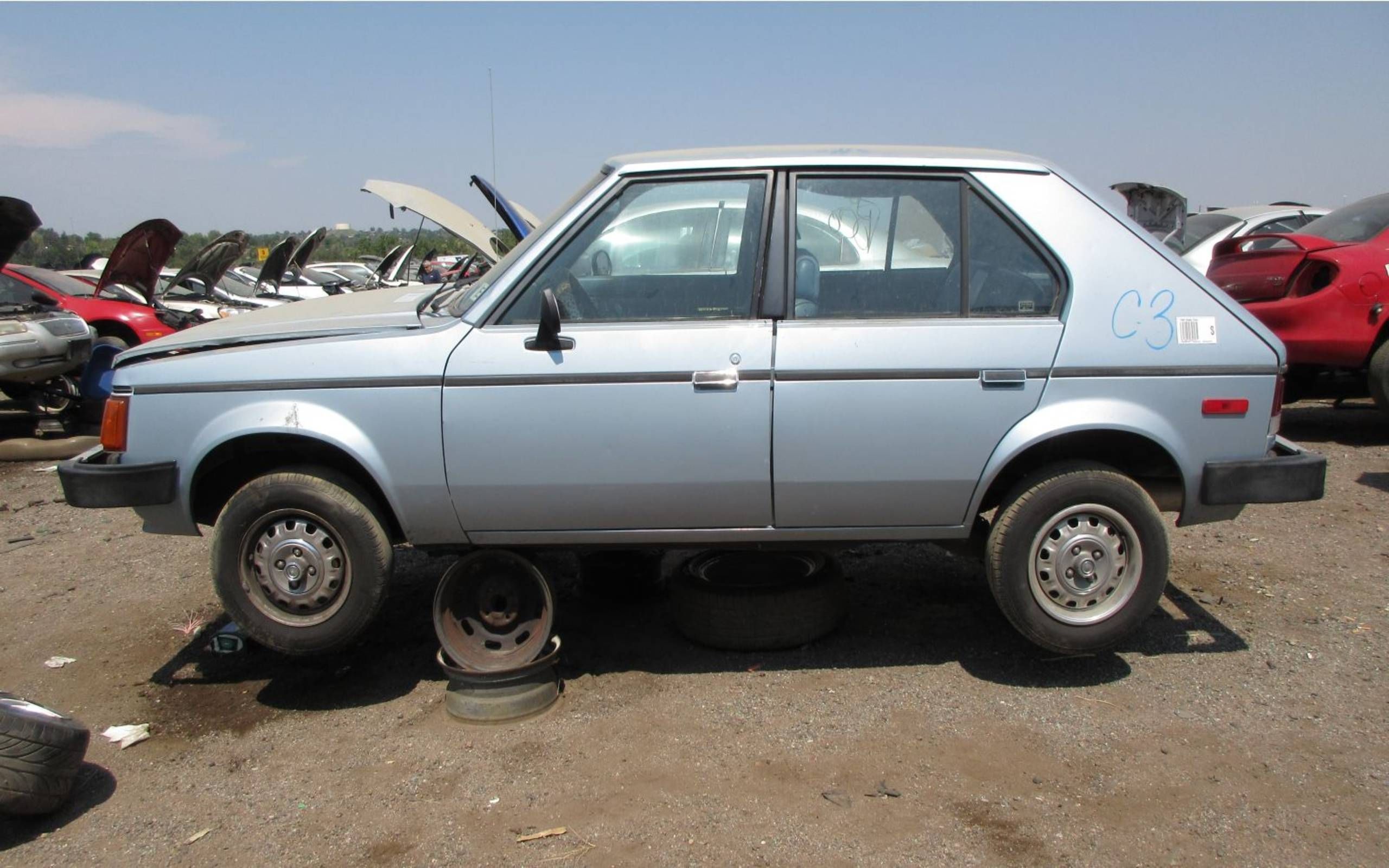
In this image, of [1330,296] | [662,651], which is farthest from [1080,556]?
[1330,296]

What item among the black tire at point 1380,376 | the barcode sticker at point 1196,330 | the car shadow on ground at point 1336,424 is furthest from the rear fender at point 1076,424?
the car shadow on ground at point 1336,424

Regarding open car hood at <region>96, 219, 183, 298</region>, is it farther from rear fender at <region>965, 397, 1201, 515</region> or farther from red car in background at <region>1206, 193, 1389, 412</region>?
red car in background at <region>1206, 193, 1389, 412</region>

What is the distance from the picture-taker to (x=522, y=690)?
3930 mm

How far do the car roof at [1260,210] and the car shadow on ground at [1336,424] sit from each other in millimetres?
2804

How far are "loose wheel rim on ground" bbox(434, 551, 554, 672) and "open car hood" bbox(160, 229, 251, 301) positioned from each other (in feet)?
24.7

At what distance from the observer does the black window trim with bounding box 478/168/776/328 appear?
3.90 meters

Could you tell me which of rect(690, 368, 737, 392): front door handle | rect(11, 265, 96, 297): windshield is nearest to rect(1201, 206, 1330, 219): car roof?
rect(690, 368, 737, 392): front door handle

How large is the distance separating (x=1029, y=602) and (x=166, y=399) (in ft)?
11.1

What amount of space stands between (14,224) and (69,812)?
466 cm

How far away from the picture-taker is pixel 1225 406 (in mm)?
3914

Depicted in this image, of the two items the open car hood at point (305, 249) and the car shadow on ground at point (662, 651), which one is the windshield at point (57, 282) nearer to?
the open car hood at point (305, 249)

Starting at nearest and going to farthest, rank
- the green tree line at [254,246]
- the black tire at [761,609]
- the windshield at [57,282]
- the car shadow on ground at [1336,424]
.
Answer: the black tire at [761,609] < the car shadow on ground at [1336,424] < the windshield at [57,282] < the green tree line at [254,246]

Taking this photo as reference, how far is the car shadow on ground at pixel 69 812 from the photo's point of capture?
3248mm

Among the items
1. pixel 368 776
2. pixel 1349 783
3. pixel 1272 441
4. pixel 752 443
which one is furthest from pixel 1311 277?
pixel 368 776
